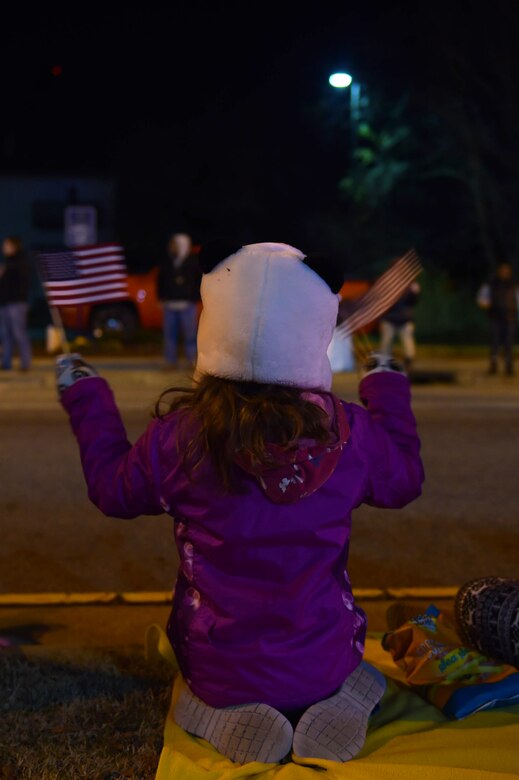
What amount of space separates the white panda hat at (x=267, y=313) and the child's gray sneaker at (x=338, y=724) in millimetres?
921

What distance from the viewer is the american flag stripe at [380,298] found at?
3816 millimetres

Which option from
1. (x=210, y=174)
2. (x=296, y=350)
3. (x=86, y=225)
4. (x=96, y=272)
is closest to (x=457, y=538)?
(x=96, y=272)

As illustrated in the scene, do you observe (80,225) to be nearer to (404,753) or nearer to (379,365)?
(379,365)

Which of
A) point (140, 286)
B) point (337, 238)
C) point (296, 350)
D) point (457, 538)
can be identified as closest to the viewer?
point (296, 350)

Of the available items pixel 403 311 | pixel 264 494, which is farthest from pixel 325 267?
pixel 403 311

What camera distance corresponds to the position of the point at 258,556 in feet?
9.86

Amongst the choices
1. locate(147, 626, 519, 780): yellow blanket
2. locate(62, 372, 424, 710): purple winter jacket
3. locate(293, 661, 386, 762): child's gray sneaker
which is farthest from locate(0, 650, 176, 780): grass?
locate(293, 661, 386, 762): child's gray sneaker

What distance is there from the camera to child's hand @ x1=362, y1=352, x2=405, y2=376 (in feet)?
11.2

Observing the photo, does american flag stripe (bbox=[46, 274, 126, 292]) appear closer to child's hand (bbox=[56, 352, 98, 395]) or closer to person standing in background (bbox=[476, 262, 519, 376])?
child's hand (bbox=[56, 352, 98, 395])

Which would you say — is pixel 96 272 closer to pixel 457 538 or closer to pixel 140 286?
pixel 457 538

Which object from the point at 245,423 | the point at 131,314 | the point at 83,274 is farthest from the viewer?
the point at 131,314

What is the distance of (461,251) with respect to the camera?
27.0 meters

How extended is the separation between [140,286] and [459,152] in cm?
799

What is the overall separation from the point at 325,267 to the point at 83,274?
1433 mm
